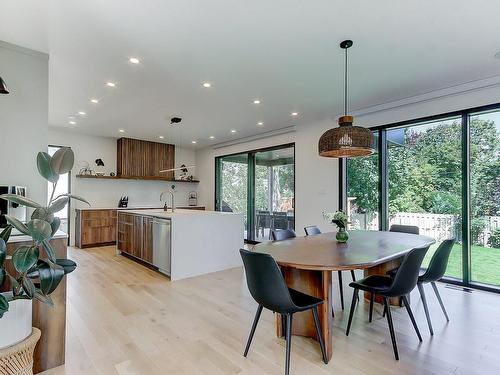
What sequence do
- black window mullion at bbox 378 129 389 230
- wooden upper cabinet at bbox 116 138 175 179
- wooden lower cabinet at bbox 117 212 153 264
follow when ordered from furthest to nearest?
wooden upper cabinet at bbox 116 138 175 179
wooden lower cabinet at bbox 117 212 153 264
black window mullion at bbox 378 129 389 230

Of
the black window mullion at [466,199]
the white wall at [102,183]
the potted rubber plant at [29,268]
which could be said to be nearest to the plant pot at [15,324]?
the potted rubber plant at [29,268]

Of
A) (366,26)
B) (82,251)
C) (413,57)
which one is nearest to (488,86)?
(413,57)

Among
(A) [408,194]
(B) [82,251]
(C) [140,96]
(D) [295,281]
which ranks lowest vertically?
(B) [82,251]

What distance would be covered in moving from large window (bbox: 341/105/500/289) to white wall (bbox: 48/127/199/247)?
5776mm

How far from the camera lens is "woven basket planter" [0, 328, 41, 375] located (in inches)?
61.5

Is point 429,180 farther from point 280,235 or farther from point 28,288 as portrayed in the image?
point 28,288

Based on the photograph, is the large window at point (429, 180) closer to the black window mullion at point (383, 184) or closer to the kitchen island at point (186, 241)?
the black window mullion at point (383, 184)

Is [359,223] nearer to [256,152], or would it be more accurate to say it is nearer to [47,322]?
[256,152]

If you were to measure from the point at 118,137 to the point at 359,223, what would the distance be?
20.3 ft

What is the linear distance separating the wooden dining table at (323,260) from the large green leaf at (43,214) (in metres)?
1.54

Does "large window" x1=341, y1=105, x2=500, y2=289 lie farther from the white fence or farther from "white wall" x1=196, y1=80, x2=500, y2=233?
"white wall" x1=196, y1=80, x2=500, y2=233

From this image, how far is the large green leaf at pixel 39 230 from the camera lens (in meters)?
1.53

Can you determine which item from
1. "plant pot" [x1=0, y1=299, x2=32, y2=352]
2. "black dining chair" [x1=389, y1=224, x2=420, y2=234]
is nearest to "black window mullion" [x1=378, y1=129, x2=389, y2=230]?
"black dining chair" [x1=389, y1=224, x2=420, y2=234]

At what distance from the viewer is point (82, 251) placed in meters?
6.25
